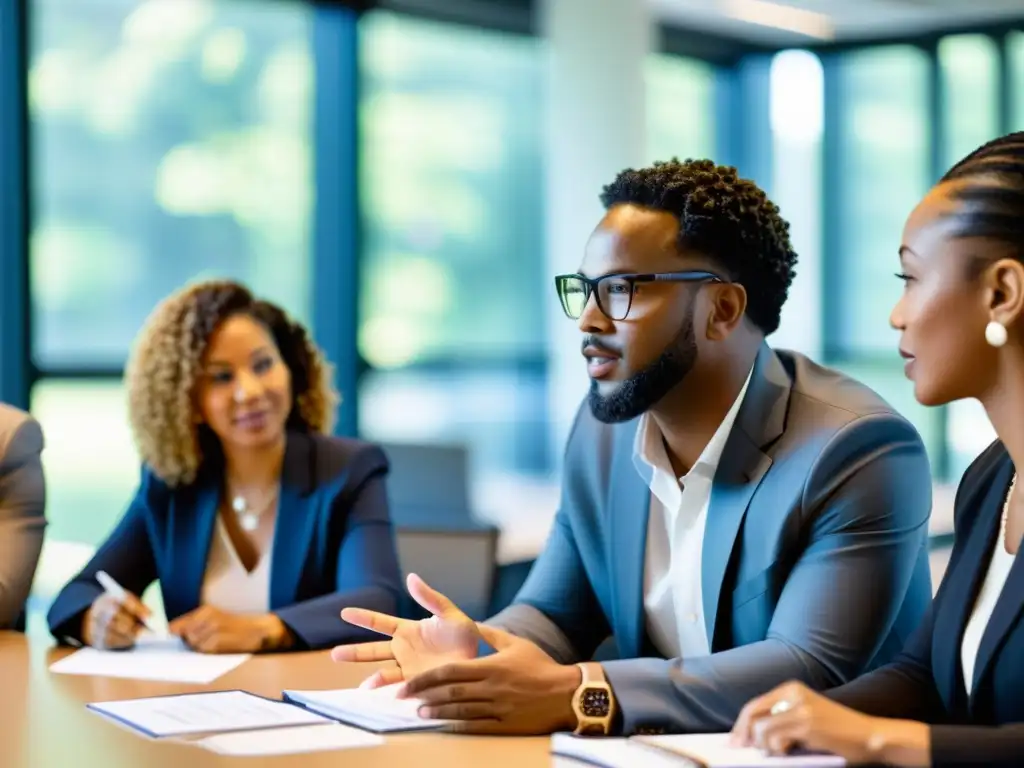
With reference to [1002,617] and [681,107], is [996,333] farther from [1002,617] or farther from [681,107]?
[681,107]

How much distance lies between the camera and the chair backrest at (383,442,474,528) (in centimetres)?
353

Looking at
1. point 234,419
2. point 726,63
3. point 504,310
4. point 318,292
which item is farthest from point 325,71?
point 234,419

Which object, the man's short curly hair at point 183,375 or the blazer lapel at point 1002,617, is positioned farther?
the man's short curly hair at point 183,375

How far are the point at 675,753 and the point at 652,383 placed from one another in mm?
732

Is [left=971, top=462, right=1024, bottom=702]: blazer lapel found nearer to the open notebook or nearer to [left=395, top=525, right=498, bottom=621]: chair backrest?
the open notebook

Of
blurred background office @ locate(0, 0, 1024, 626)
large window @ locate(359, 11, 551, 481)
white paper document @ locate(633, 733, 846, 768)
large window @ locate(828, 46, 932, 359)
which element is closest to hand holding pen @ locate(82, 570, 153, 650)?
white paper document @ locate(633, 733, 846, 768)

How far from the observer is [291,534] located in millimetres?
2984

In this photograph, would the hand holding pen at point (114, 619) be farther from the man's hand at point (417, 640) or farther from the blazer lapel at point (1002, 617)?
the blazer lapel at point (1002, 617)

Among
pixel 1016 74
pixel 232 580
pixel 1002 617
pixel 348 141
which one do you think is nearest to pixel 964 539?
pixel 1002 617

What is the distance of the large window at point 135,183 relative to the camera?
5.83m

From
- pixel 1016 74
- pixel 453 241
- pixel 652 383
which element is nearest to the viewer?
pixel 652 383

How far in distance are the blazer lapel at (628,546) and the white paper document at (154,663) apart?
0.67 m

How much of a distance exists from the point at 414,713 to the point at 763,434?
2.37 feet

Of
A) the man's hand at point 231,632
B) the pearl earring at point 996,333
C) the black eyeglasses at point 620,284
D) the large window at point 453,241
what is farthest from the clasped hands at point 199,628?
the large window at point 453,241
